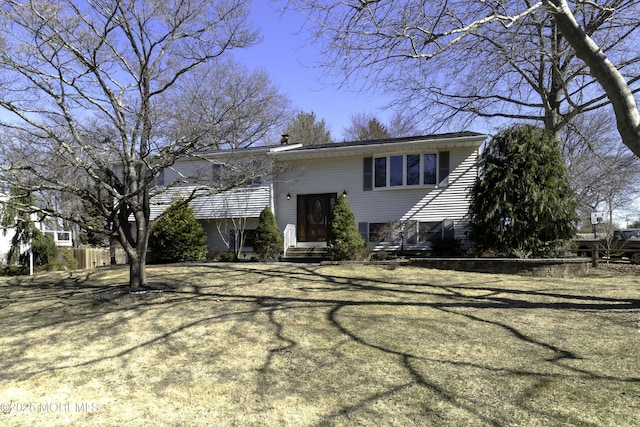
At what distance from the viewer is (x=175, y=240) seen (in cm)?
1570

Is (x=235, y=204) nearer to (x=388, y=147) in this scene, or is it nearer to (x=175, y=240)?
(x=175, y=240)

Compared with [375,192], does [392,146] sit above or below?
above

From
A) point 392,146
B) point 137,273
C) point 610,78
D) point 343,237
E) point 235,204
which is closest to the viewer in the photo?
point 610,78

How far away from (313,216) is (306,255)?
7.41 ft

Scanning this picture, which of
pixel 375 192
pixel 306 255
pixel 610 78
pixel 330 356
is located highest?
pixel 610 78

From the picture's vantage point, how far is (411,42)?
5.86 m

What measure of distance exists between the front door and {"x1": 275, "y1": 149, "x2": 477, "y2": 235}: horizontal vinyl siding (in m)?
0.26

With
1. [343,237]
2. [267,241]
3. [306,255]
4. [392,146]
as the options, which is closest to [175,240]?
[267,241]

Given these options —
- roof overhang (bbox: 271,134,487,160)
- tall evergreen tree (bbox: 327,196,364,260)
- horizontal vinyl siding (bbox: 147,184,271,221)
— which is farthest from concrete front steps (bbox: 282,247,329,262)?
roof overhang (bbox: 271,134,487,160)

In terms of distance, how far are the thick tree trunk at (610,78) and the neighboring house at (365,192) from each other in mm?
9831

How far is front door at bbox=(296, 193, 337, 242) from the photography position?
55.7ft

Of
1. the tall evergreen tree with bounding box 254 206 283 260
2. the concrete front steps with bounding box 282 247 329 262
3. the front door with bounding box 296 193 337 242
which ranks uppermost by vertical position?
the front door with bounding box 296 193 337 242

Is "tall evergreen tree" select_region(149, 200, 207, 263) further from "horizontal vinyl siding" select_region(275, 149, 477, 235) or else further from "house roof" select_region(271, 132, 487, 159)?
"house roof" select_region(271, 132, 487, 159)

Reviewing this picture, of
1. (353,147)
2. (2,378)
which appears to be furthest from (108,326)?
(353,147)
